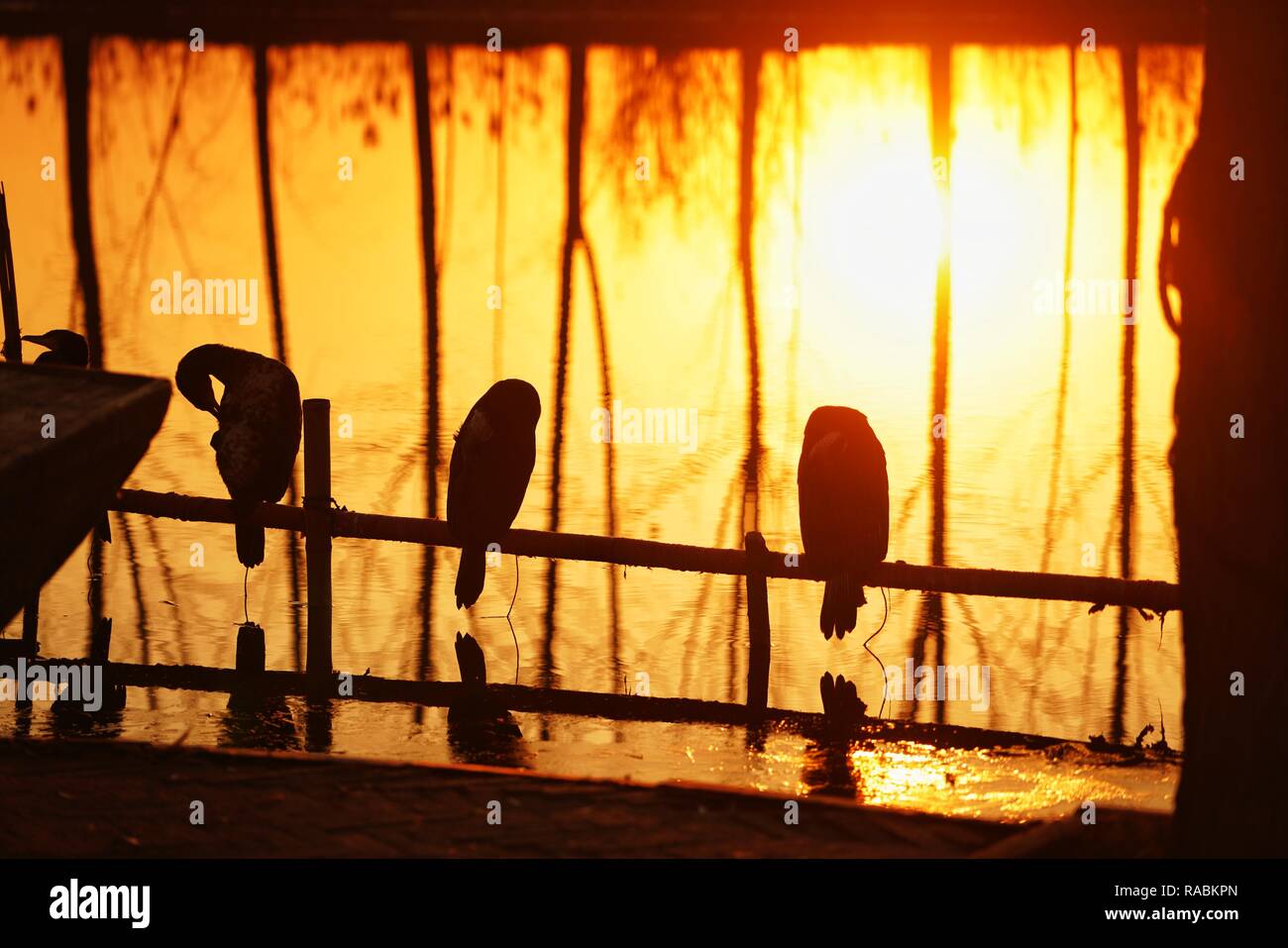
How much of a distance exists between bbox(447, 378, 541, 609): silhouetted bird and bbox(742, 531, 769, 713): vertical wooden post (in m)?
1.10

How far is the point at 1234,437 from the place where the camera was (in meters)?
2.88

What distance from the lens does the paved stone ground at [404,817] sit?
294 cm

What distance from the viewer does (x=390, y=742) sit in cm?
527

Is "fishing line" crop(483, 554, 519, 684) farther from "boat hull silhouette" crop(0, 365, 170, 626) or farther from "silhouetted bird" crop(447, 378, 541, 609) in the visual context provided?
"boat hull silhouette" crop(0, 365, 170, 626)

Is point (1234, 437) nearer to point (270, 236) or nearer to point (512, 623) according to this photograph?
point (512, 623)

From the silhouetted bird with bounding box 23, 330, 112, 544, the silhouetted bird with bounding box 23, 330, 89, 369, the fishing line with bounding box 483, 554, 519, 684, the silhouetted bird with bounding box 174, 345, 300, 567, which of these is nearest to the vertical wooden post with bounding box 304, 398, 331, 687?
the silhouetted bird with bounding box 174, 345, 300, 567

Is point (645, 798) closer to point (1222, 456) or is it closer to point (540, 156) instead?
point (1222, 456)

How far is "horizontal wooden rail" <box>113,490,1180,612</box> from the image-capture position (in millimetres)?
5707

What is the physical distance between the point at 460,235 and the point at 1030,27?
481 centimetres

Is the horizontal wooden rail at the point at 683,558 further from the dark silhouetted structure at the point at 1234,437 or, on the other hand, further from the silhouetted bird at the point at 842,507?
the dark silhouetted structure at the point at 1234,437

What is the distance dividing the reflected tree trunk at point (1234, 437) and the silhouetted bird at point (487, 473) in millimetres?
3838

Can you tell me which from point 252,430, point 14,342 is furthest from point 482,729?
point 14,342

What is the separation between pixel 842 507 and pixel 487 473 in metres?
1.66
